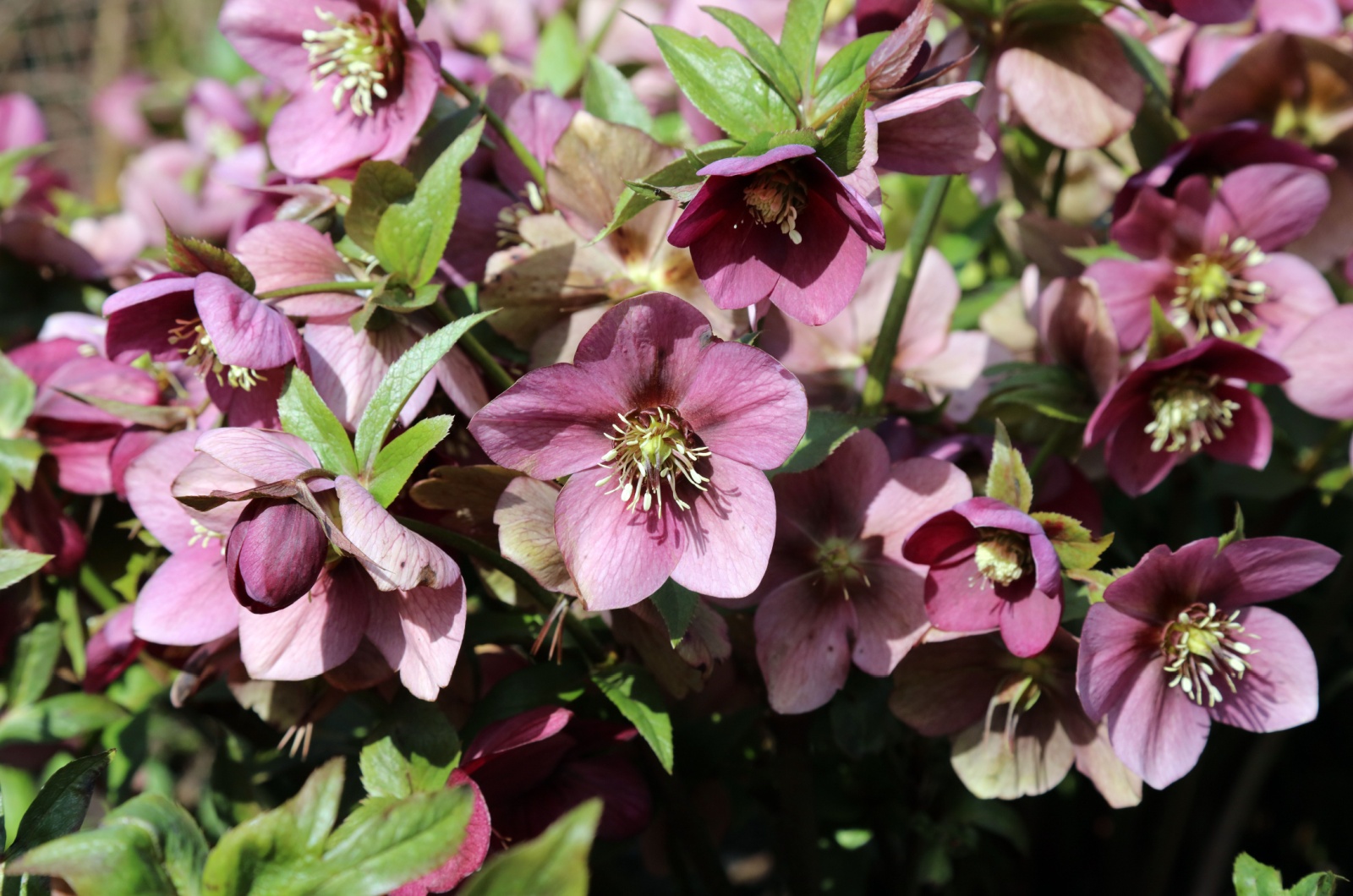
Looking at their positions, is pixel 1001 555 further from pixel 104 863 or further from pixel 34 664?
pixel 34 664

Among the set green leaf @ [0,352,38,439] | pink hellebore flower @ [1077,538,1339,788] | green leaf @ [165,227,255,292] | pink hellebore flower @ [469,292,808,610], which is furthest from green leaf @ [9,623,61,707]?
pink hellebore flower @ [1077,538,1339,788]

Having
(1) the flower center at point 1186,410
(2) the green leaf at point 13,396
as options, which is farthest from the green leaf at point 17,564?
(1) the flower center at point 1186,410

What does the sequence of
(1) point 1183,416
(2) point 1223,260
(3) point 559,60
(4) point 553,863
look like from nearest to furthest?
1. (4) point 553,863
2. (1) point 1183,416
3. (2) point 1223,260
4. (3) point 559,60

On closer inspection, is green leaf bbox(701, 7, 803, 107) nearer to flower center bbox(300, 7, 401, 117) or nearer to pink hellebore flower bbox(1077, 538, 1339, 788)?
flower center bbox(300, 7, 401, 117)

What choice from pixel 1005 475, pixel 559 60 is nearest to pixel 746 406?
pixel 1005 475

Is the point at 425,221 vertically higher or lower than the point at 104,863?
higher

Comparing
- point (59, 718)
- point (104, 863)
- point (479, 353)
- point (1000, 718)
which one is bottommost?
point (59, 718)
